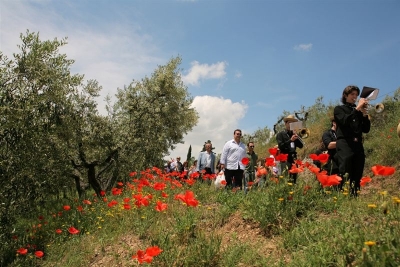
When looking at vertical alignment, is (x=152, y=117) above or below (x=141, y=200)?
above

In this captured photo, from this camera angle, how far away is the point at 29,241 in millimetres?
6500

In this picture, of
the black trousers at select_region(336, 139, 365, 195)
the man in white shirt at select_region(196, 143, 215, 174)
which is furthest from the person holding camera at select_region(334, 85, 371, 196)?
the man in white shirt at select_region(196, 143, 215, 174)

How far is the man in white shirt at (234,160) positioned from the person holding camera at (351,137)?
3.25 meters

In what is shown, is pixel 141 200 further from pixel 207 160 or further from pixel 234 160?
pixel 207 160

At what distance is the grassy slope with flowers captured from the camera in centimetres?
270

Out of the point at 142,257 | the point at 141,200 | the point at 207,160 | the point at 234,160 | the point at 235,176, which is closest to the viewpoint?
the point at 142,257

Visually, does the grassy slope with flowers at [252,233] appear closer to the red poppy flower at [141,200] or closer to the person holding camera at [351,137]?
the red poppy flower at [141,200]

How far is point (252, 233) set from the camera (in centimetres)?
403

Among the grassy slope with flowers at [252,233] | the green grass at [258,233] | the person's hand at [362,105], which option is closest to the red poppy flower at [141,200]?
the grassy slope with flowers at [252,233]

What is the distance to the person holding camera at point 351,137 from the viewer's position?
4.54 meters

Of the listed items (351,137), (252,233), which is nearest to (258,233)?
(252,233)

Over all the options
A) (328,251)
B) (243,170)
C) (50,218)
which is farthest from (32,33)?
(328,251)

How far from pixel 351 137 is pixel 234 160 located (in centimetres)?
349

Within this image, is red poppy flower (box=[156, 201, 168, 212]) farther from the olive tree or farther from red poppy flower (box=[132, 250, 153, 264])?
the olive tree
